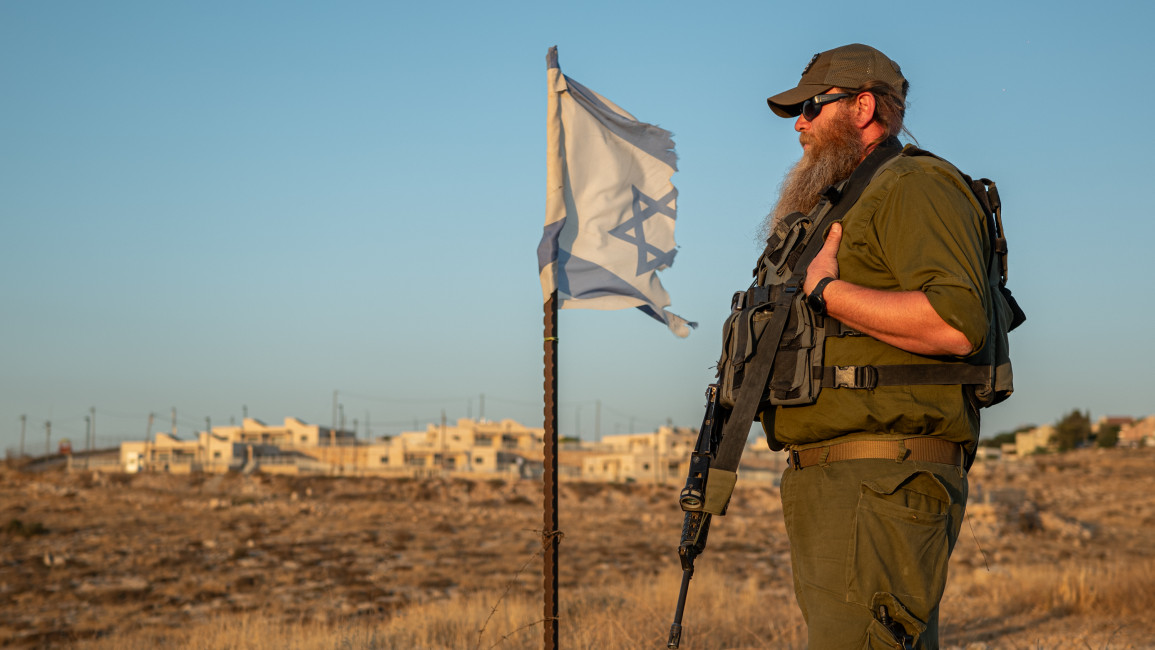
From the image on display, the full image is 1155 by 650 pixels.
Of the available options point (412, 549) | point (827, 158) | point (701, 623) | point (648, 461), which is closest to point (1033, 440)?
point (648, 461)

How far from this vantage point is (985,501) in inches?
Answer: 1018

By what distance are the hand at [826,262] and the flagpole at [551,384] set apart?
2.37 m

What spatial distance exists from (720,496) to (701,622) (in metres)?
4.70

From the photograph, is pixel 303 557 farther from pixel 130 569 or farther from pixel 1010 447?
pixel 1010 447

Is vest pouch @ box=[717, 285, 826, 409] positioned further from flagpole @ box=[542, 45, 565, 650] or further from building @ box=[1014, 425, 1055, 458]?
building @ box=[1014, 425, 1055, 458]

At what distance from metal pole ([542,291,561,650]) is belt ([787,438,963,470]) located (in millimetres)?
2379

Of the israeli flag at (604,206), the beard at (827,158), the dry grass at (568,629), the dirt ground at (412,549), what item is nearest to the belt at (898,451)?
the dirt ground at (412,549)

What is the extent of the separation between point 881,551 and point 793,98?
1.45m

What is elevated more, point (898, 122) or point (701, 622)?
point (898, 122)

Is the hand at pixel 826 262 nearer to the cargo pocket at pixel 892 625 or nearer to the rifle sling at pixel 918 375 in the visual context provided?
the rifle sling at pixel 918 375

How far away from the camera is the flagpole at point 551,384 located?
487 centimetres

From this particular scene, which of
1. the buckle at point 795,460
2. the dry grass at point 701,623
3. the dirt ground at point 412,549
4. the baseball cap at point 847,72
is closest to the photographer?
the buckle at point 795,460

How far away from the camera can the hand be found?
261 cm

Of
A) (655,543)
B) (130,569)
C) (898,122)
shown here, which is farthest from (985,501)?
(898,122)
